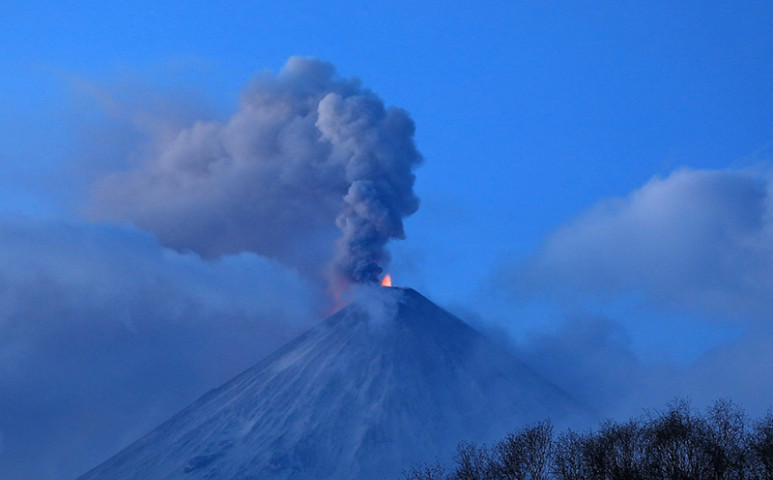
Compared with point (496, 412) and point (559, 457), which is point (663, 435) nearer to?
point (559, 457)

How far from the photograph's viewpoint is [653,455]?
148ft

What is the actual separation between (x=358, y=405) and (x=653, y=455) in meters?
45.8

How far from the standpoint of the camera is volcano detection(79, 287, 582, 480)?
77875 mm

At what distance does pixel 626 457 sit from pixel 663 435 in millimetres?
2741

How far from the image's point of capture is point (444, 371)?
94.9 m

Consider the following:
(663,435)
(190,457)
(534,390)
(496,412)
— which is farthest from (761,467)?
(190,457)

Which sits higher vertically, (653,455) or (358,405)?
(358,405)

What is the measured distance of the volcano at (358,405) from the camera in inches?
3066

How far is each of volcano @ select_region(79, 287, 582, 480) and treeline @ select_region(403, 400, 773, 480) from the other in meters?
26.8

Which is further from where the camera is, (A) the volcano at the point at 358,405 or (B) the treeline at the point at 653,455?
(A) the volcano at the point at 358,405

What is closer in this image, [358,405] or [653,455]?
[653,455]

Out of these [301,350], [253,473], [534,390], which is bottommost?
[253,473]

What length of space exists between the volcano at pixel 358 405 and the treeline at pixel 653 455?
26803 mm

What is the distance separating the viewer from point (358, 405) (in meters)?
86.4
